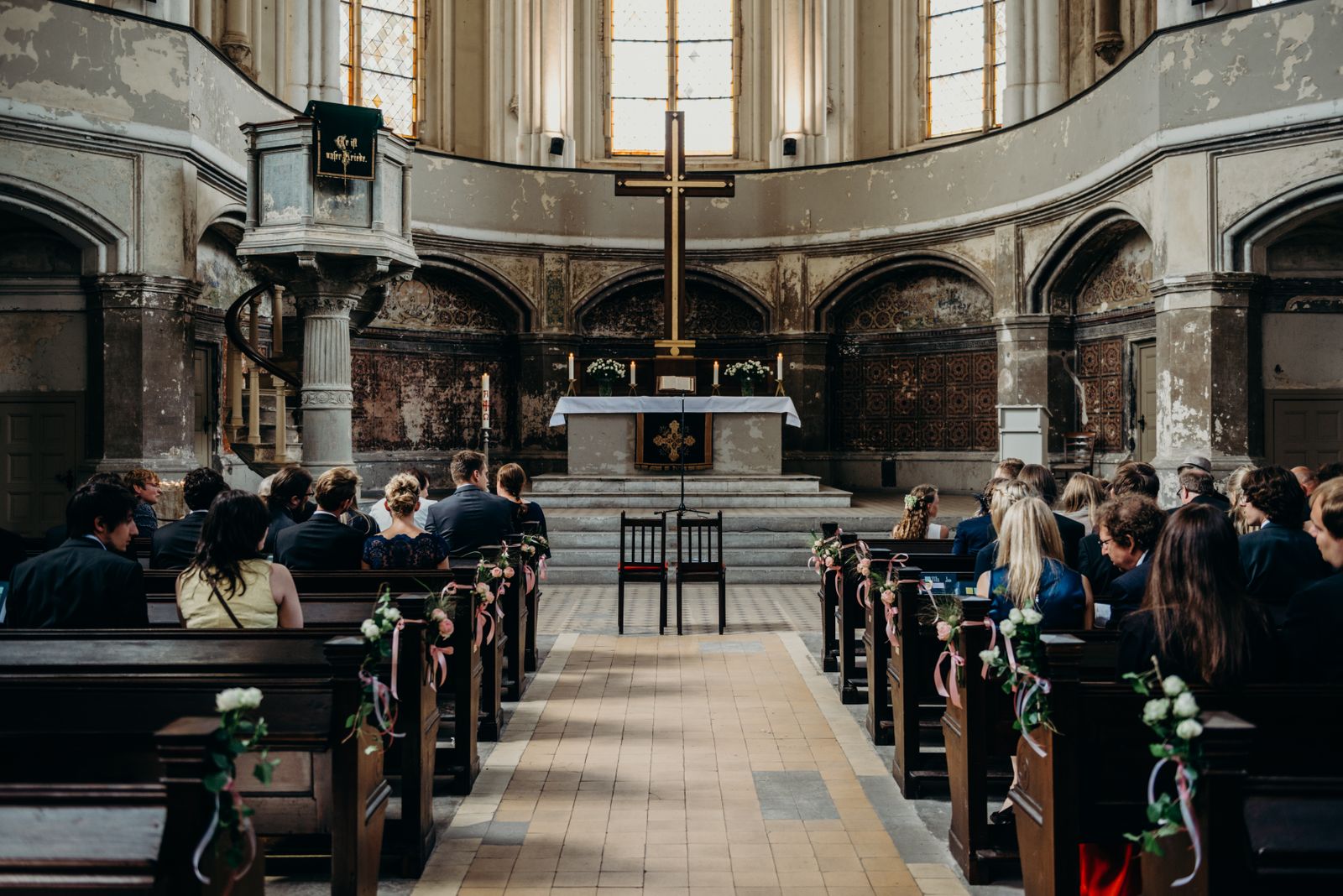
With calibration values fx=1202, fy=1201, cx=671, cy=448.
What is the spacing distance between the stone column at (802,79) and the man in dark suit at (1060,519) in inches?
493

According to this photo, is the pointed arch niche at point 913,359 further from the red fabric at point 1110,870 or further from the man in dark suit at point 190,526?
the red fabric at point 1110,870

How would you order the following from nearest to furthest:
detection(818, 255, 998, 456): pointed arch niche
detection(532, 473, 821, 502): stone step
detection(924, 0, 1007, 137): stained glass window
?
detection(532, 473, 821, 502): stone step → detection(818, 255, 998, 456): pointed arch niche → detection(924, 0, 1007, 137): stained glass window

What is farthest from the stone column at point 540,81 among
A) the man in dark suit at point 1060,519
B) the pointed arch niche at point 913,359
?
the man in dark suit at point 1060,519

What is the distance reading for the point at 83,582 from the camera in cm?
407

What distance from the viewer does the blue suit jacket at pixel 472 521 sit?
723cm

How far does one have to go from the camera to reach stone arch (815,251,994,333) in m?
16.6

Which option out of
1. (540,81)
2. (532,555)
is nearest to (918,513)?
(532,555)

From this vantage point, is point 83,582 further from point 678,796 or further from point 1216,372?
point 1216,372

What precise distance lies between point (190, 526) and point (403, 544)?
1009 millimetres

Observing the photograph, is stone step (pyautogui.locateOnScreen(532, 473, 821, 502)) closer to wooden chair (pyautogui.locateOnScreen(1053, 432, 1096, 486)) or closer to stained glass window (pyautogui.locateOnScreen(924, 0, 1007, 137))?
wooden chair (pyautogui.locateOnScreen(1053, 432, 1096, 486))

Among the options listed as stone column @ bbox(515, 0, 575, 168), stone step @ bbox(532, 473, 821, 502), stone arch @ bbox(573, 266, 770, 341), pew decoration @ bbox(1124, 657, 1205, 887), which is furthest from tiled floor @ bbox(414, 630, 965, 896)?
stone column @ bbox(515, 0, 575, 168)

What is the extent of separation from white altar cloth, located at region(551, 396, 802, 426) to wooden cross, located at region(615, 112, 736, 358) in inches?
53.6

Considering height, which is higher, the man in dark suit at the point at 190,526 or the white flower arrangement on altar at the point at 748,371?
the white flower arrangement on altar at the point at 748,371

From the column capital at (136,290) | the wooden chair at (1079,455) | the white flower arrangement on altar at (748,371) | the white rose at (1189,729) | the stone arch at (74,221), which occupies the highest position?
the stone arch at (74,221)
